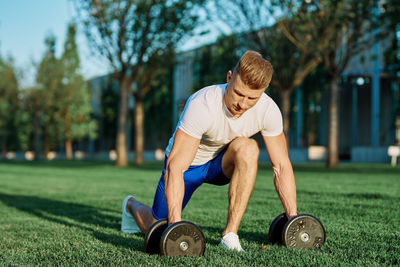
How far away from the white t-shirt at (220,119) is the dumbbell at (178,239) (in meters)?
0.61

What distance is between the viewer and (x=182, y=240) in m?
3.07

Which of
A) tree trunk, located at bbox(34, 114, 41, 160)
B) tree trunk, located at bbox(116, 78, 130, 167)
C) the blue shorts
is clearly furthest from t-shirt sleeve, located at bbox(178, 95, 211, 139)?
tree trunk, located at bbox(34, 114, 41, 160)

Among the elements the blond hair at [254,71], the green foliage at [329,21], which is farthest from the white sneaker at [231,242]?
the green foliage at [329,21]

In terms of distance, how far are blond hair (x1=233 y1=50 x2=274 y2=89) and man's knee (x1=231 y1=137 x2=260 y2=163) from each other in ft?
1.98

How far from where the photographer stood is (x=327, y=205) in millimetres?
6062

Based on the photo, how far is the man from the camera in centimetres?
305

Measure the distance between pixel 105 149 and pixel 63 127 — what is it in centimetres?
508

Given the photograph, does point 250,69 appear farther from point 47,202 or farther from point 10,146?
point 10,146

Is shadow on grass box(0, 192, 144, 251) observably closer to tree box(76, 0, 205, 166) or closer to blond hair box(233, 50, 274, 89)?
blond hair box(233, 50, 274, 89)

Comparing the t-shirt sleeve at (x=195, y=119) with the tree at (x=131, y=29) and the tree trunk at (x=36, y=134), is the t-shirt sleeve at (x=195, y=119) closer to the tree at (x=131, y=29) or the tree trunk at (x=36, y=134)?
the tree at (x=131, y=29)

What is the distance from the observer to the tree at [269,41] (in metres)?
18.5

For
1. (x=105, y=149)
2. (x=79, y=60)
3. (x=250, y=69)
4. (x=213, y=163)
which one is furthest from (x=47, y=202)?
(x=105, y=149)

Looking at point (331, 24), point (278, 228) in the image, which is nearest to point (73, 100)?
point (331, 24)

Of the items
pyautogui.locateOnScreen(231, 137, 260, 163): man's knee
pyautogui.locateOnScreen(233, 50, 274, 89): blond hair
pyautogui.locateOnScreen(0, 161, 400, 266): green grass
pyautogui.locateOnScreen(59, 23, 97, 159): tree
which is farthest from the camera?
pyautogui.locateOnScreen(59, 23, 97, 159): tree
